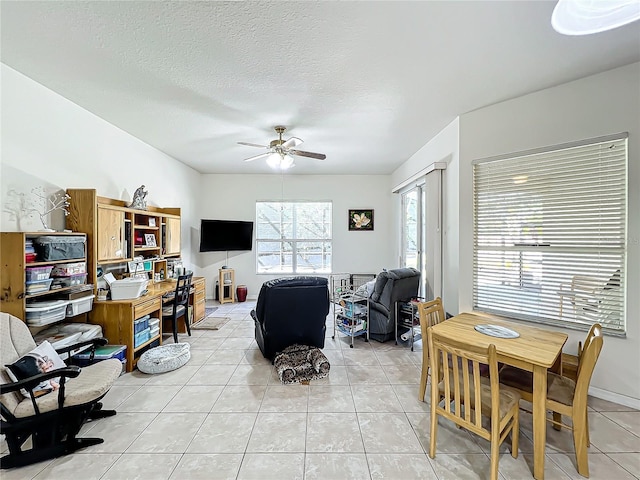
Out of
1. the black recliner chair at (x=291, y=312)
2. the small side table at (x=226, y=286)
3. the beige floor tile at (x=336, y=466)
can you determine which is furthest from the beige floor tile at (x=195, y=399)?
the small side table at (x=226, y=286)

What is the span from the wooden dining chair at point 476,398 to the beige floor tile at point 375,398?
555mm

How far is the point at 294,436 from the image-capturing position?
6.36ft

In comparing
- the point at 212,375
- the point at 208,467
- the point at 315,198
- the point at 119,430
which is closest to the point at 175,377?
the point at 212,375

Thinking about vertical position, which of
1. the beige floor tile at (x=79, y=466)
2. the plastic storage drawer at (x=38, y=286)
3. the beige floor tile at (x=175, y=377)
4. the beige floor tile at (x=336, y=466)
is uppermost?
the plastic storage drawer at (x=38, y=286)

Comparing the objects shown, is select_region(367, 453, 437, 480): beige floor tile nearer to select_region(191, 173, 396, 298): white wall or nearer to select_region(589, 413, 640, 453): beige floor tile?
select_region(589, 413, 640, 453): beige floor tile

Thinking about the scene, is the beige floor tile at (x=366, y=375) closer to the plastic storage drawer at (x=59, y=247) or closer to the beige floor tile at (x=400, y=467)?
the beige floor tile at (x=400, y=467)

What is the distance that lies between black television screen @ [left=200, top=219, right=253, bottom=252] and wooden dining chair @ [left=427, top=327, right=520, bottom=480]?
4.79 meters

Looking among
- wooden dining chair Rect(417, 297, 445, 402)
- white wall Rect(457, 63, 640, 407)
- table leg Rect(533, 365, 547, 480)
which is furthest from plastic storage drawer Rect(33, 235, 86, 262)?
white wall Rect(457, 63, 640, 407)

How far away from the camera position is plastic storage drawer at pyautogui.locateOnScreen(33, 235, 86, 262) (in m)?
2.26

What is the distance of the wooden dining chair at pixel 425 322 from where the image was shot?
90.2 inches

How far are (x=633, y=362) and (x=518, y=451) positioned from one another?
142 centimetres

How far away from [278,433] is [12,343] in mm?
2030

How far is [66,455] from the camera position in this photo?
177 cm

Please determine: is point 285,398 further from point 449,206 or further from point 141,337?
point 449,206
